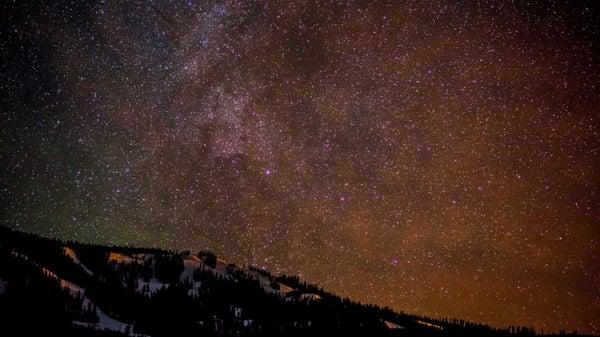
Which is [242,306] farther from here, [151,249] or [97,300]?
[151,249]

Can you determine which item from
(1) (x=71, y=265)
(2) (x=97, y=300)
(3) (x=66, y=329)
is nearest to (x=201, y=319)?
(2) (x=97, y=300)

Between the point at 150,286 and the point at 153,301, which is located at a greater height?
the point at 150,286

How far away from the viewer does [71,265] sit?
20.1 m

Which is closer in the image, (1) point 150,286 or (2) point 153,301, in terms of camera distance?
(2) point 153,301

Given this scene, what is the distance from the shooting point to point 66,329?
43.4 ft

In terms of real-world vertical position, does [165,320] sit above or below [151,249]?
below

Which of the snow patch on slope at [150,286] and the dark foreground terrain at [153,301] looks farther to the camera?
the snow patch on slope at [150,286]

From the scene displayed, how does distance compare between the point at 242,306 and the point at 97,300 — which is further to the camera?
the point at 242,306

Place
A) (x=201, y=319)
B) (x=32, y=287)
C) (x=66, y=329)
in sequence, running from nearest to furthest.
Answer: (x=66, y=329) → (x=32, y=287) → (x=201, y=319)

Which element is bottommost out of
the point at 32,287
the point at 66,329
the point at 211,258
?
the point at 66,329

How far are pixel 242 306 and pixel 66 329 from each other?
8.53 metres

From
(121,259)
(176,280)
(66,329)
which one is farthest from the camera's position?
(121,259)

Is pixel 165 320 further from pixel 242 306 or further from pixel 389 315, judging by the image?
pixel 389 315

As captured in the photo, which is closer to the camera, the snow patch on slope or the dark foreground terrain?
the dark foreground terrain
